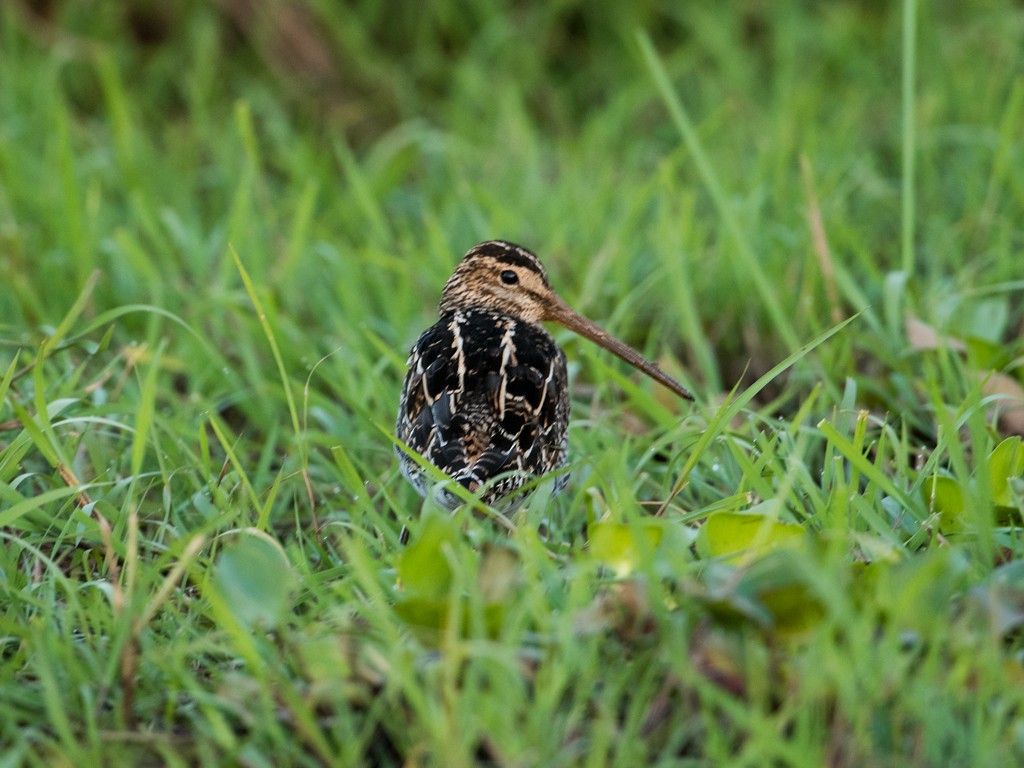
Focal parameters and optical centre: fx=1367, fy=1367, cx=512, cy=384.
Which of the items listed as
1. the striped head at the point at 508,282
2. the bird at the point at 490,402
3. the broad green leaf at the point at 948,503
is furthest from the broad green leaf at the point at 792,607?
the striped head at the point at 508,282

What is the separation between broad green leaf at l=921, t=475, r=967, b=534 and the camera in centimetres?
333

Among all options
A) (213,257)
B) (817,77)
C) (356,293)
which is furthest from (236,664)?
(817,77)

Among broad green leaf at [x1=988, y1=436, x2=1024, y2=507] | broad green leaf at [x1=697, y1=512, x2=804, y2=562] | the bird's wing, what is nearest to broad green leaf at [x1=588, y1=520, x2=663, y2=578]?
broad green leaf at [x1=697, y1=512, x2=804, y2=562]

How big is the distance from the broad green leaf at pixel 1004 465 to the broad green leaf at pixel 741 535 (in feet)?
2.14

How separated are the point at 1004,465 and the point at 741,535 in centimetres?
80

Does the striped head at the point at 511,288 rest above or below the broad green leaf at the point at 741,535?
above

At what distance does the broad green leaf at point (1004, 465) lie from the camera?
3.40 metres

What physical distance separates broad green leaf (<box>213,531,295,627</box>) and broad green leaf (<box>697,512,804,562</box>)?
37.4 inches

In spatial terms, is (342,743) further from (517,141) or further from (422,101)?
(422,101)

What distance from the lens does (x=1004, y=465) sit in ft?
11.2

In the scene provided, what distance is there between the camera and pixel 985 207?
552 cm

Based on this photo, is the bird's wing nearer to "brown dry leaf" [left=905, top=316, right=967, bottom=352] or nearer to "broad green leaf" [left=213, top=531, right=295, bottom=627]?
"broad green leaf" [left=213, top=531, right=295, bottom=627]

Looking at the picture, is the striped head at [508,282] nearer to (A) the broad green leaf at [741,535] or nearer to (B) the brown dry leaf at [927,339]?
(B) the brown dry leaf at [927,339]

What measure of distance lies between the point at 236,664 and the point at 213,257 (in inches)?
121
